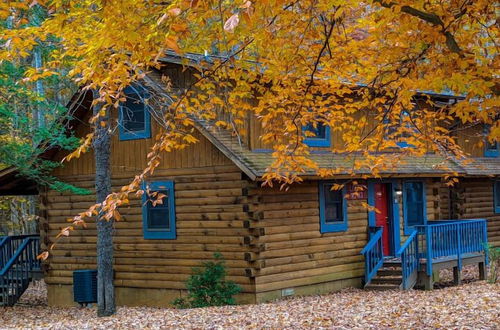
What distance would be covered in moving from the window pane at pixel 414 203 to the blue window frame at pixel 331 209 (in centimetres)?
297

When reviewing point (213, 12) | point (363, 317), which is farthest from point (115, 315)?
point (213, 12)

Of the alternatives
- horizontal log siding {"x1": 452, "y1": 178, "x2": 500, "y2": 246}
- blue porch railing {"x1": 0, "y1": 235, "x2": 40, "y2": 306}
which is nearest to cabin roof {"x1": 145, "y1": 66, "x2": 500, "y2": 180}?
horizontal log siding {"x1": 452, "y1": 178, "x2": 500, "y2": 246}

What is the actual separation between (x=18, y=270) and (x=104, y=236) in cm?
632

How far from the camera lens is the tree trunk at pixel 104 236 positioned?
1662 centimetres

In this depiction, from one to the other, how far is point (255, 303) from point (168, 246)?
298 centimetres

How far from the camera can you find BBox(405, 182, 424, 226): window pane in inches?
861

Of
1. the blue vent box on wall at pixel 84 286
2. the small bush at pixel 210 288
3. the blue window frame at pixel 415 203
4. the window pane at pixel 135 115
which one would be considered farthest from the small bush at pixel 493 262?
the blue vent box on wall at pixel 84 286

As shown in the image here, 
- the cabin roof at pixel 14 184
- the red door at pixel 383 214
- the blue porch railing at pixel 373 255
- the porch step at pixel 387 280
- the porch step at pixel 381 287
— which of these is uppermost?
the cabin roof at pixel 14 184

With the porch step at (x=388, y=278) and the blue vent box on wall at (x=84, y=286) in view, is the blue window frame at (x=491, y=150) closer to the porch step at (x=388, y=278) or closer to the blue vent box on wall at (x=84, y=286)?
the porch step at (x=388, y=278)

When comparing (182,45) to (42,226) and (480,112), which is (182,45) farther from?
(42,226)

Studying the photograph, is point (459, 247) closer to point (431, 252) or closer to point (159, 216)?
point (431, 252)

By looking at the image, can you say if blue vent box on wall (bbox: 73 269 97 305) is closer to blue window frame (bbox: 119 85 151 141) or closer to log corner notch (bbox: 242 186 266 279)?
blue window frame (bbox: 119 85 151 141)

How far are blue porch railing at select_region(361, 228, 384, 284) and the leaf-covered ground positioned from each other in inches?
29.6

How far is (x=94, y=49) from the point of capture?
1037 cm
